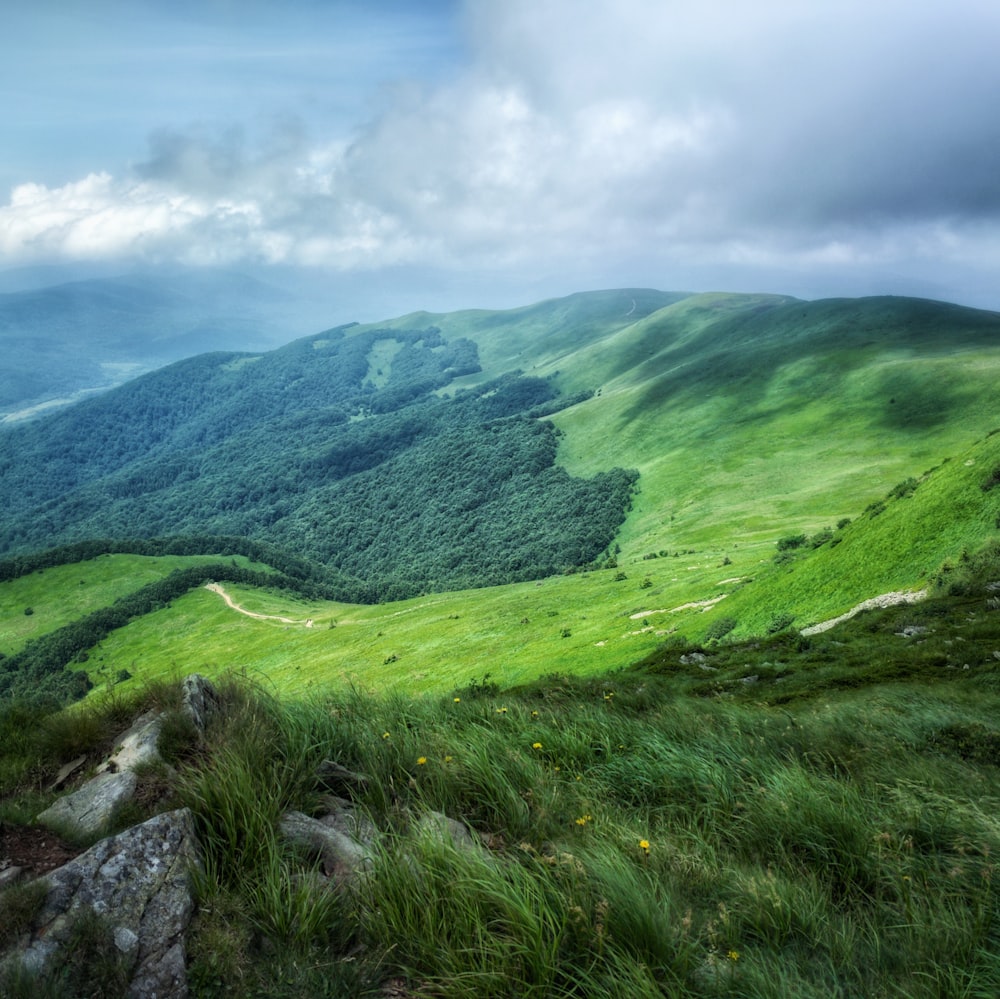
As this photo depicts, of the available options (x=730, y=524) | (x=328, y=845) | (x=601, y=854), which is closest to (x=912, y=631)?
(x=601, y=854)

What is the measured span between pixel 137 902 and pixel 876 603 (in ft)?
84.0

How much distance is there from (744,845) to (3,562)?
688 ft

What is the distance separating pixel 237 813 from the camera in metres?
5.37

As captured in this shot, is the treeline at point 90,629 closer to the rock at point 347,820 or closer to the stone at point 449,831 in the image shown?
the rock at point 347,820

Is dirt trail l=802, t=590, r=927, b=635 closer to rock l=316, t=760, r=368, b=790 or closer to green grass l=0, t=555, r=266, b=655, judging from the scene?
rock l=316, t=760, r=368, b=790

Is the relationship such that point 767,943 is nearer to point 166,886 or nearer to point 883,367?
point 166,886

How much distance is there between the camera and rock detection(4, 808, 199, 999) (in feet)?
13.1

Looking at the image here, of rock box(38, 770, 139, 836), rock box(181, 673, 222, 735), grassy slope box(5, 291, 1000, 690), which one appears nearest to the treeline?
grassy slope box(5, 291, 1000, 690)

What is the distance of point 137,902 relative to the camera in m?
4.51

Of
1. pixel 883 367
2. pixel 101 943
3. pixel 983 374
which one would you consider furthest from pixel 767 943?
pixel 883 367

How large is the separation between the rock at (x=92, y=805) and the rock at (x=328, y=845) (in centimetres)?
160

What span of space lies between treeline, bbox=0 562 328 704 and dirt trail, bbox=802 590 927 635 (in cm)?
12348

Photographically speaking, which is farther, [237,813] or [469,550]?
[469,550]

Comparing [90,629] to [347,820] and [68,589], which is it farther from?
[347,820]
